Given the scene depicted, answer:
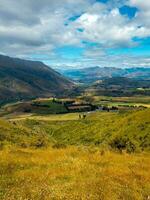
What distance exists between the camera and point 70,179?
60.3ft

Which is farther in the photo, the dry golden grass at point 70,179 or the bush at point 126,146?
the bush at point 126,146

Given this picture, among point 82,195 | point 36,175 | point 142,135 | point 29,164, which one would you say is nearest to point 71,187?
point 82,195

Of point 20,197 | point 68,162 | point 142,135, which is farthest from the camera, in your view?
point 142,135

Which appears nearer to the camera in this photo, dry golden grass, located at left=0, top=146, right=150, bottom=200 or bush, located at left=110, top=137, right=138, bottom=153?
dry golden grass, located at left=0, top=146, right=150, bottom=200

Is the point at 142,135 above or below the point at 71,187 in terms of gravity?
below

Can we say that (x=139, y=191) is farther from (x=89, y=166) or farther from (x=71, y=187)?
(x=89, y=166)

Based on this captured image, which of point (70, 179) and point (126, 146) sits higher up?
point (70, 179)

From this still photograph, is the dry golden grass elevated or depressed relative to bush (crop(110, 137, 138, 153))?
elevated

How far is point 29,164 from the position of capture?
73.9 ft

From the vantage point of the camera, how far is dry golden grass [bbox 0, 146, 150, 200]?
567 inches

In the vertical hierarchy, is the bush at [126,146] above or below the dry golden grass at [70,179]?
below

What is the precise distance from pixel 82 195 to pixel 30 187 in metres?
2.58

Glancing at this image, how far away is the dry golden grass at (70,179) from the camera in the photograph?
47.2 ft

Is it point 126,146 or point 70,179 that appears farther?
point 126,146
